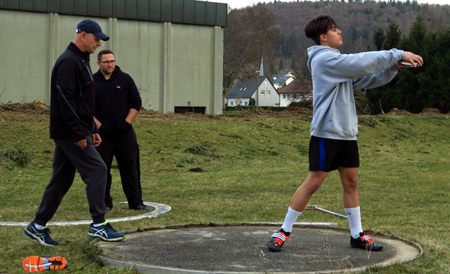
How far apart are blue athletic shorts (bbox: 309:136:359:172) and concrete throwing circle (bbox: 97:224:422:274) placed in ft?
2.24

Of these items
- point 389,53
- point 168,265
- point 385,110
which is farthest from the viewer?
point 385,110

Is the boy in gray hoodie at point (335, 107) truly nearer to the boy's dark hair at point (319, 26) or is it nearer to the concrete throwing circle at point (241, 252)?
the boy's dark hair at point (319, 26)

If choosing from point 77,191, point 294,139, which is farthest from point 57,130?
point 294,139

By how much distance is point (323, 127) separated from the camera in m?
4.60

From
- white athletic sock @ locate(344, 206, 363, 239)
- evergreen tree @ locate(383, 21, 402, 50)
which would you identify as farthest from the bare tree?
white athletic sock @ locate(344, 206, 363, 239)

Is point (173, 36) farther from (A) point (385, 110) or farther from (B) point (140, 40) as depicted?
(A) point (385, 110)

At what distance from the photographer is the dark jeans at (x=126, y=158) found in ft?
24.0

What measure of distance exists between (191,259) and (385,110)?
30113mm

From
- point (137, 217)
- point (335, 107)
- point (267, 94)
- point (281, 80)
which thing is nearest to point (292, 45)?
point (281, 80)

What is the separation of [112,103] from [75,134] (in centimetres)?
244

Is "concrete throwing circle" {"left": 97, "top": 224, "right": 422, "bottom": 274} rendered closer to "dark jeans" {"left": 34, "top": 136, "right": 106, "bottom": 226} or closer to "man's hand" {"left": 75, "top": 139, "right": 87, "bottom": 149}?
"dark jeans" {"left": 34, "top": 136, "right": 106, "bottom": 226}

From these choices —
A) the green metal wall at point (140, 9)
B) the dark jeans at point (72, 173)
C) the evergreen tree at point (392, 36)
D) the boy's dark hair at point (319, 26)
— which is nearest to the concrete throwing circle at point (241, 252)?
the dark jeans at point (72, 173)

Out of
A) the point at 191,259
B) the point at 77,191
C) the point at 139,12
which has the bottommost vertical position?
the point at 77,191

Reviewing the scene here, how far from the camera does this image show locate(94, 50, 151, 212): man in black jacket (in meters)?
7.23
